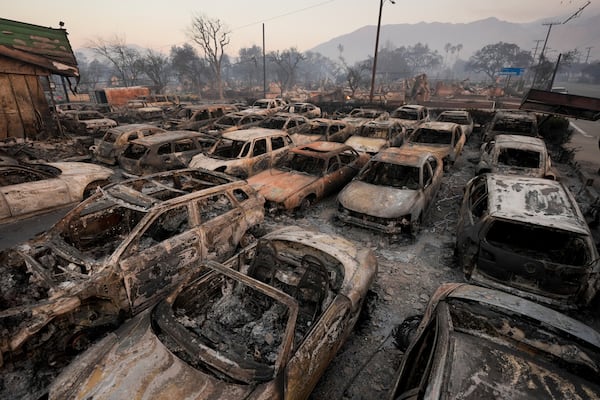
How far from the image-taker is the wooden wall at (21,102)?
1148 centimetres

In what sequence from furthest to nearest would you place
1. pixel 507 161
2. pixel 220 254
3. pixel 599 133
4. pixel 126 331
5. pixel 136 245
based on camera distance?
pixel 599 133 → pixel 507 161 → pixel 220 254 → pixel 136 245 → pixel 126 331

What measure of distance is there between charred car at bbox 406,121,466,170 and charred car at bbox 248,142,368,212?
2571 mm

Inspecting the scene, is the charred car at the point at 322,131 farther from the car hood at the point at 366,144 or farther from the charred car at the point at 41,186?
the charred car at the point at 41,186

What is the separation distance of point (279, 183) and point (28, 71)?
41.0 ft

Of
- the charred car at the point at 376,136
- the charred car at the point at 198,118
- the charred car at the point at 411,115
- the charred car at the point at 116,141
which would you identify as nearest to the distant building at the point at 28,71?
the charred car at the point at 198,118

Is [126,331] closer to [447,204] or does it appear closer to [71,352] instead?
[71,352]

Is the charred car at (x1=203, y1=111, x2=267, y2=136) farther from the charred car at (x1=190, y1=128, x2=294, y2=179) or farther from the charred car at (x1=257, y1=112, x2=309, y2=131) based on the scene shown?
the charred car at (x1=190, y1=128, x2=294, y2=179)

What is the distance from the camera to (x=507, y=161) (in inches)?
315

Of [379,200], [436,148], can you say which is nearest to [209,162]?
[379,200]

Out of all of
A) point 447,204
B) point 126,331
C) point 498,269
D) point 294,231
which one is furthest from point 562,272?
point 126,331

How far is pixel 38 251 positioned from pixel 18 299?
67 centimetres

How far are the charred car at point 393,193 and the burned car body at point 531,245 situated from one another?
110cm

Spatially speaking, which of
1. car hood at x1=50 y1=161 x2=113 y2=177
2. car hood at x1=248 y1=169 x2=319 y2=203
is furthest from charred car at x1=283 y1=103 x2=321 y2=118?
car hood at x1=50 y1=161 x2=113 y2=177

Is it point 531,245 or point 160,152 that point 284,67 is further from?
A: point 531,245
